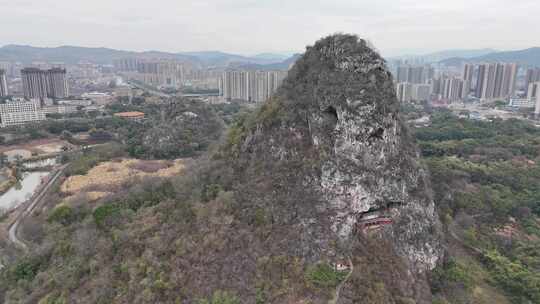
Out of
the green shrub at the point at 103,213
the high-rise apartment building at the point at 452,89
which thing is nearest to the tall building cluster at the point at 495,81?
the high-rise apartment building at the point at 452,89

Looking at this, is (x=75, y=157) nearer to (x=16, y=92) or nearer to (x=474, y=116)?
(x=474, y=116)

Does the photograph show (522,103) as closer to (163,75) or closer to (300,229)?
(300,229)

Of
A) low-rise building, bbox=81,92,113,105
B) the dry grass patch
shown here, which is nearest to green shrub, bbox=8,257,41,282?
the dry grass patch

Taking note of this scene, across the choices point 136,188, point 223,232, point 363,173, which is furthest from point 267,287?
point 136,188

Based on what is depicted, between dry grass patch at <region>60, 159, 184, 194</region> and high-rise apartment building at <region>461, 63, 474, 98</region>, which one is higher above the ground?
high-rise apartment building at <region>461, 63, 474, 98</region>

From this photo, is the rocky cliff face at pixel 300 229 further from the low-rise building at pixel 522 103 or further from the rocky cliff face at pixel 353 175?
the low-rise building at pixel 522 103

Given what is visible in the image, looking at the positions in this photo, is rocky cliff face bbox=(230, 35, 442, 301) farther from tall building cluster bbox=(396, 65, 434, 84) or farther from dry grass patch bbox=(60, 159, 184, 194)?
tall building cluster bbox=(396, 65, 434, 84)
